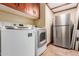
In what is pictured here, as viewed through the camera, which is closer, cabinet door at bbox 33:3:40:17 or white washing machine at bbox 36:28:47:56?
white washing machine at bbox 36:28:47:56

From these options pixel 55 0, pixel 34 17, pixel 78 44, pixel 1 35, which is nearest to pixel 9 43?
pixel 1 35

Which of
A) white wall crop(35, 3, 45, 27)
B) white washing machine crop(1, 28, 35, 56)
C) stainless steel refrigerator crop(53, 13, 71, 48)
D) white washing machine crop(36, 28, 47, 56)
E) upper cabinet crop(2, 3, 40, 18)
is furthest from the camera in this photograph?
stainless steel refrigerator crop(53, 13, 71, 48)

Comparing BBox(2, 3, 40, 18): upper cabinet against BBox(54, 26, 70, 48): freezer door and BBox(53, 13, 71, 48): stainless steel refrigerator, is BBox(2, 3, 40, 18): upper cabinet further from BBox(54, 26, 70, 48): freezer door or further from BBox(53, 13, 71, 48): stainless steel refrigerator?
BBox(54, 26, 70, 48): freezer door

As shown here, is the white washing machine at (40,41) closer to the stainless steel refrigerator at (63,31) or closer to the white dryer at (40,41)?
the white dryer at (40,41)

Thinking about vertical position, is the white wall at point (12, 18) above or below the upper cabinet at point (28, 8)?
below

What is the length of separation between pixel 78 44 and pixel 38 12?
3.14 ft

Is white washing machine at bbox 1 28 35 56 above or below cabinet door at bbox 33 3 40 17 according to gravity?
below

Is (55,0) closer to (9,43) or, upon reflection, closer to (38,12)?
(9,43)

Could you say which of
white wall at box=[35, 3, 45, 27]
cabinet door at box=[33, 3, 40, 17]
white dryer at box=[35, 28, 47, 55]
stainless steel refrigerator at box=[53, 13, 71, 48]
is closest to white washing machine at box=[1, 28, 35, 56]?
white dryer at box=[35, 28, 47, 55]

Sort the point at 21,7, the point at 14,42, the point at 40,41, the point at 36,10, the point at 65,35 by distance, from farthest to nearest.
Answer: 1. the point at 65,35
2. the point at 36,10
3. the point at 40,41
4. the point at 21,7
5. the point at 14,42

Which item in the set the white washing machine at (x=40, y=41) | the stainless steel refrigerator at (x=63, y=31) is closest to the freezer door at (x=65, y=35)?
the stainless steel refrigerator at (x=63, y=31)

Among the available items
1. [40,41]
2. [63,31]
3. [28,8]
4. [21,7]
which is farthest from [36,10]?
[63,31]

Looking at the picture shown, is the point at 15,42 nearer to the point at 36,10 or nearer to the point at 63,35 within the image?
the point at 36,10

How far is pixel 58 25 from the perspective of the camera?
2082 millimetres
